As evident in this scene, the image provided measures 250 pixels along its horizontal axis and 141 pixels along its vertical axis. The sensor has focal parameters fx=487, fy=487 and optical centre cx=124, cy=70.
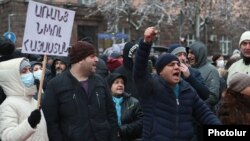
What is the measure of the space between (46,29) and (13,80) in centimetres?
56

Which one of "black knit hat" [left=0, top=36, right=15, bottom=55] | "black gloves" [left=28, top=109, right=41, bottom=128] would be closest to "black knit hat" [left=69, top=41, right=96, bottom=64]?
"black gloves" [left=28, top=109, right=41, bottom=128]

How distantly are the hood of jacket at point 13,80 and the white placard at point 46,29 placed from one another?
0.31m

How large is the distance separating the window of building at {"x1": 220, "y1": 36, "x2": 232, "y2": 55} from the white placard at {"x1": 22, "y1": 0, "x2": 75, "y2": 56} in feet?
129

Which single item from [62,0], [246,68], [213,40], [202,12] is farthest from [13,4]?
[246,68]

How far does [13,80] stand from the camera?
446 cm

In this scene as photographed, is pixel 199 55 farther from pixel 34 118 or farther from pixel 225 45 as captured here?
pixel 225 45

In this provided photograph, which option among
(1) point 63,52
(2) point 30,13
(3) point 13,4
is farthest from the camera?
(3) point 13,4

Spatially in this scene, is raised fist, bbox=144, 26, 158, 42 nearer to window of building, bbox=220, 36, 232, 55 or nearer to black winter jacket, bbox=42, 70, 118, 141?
black winter jacket, bbox=42, 70, 118, 141

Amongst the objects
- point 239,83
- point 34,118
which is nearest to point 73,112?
point 34,118

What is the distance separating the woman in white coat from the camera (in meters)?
4.27

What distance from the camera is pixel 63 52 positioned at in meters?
4.55

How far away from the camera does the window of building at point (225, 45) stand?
4306cm

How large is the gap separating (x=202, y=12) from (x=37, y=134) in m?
30.1

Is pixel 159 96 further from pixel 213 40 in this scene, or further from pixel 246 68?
pixel 213 40
